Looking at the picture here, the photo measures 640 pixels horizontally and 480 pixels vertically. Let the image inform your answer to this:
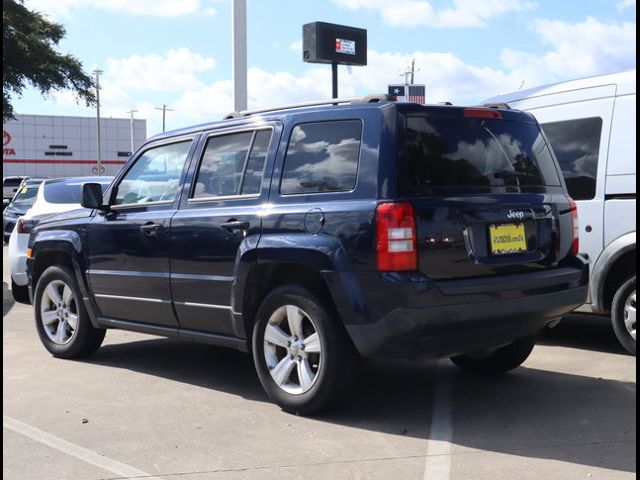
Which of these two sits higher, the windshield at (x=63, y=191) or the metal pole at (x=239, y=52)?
the metal pole at (x=239, y=52)

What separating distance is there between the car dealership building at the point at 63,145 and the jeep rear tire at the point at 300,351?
238ft

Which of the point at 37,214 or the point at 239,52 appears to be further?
the point at 239,52

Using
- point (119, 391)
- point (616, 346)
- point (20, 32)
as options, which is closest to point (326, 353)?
point (119, 391)

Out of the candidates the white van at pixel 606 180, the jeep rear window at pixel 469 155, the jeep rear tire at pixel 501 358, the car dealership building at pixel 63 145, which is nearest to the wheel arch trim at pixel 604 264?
the white van at pixel 606 180

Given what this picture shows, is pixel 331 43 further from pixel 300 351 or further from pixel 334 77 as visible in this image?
pixel 300 351

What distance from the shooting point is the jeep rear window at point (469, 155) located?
4.60 meters

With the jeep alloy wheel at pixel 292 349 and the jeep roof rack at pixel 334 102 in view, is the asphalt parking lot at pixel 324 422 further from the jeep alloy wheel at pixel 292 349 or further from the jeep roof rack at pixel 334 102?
the jeep roof rack at pixel 334 102

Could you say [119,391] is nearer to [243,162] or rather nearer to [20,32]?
[243,162]

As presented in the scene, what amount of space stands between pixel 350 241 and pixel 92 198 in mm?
2662

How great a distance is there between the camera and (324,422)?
4.86 m

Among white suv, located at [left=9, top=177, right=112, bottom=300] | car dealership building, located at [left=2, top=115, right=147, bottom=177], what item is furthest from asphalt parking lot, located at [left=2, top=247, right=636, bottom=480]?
car dealership building, located at [left=2, top=115, right=147, bottom=177]

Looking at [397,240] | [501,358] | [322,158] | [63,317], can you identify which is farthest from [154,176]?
[501,358]

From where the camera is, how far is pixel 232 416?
16.5 ft

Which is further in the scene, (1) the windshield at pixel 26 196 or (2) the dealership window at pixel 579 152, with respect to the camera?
(1) the windshield at pixel 26 196
